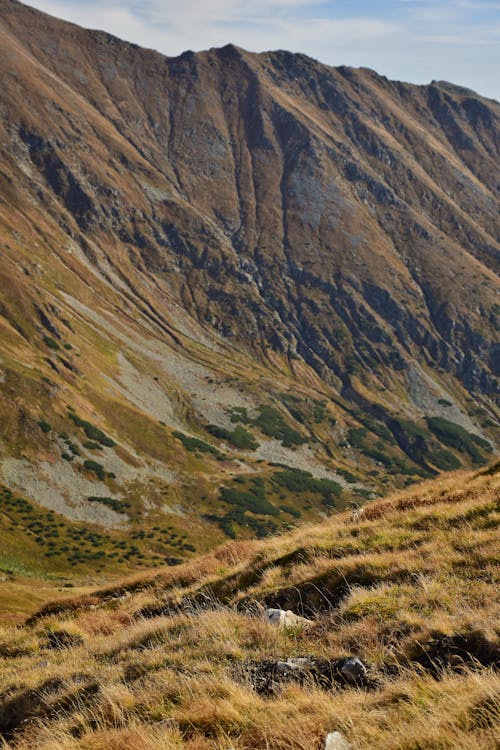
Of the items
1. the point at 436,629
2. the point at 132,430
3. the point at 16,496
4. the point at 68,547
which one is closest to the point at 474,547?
the point at 436,629

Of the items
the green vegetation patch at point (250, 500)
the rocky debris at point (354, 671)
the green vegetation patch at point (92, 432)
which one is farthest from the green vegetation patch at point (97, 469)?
the rocky debris at point (354, 671)

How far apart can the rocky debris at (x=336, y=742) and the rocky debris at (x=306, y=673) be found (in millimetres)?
1751

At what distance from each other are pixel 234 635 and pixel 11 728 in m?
4.23

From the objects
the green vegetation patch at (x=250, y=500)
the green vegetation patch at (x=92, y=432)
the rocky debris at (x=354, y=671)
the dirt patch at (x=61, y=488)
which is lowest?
the green vegetation patch at (x=250, y=500)

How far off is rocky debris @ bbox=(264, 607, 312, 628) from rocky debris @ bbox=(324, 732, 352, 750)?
197 inches

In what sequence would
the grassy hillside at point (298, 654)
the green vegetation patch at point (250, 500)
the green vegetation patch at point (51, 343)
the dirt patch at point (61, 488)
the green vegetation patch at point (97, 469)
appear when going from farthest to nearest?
the green vegetation patch at point (51, 343) → the green vegetation patch at point (250, 500) → the green vegetation patch at point (97, 469) → the dirt patch at point (61, 488) → the grassy hillside at point (298, 654)

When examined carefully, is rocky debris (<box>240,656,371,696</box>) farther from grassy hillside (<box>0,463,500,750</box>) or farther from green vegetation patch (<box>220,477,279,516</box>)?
green vegetation patch (<box>220,477,279,516</box>)

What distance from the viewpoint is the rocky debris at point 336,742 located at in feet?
21.7

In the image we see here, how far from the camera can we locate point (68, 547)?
123250mm

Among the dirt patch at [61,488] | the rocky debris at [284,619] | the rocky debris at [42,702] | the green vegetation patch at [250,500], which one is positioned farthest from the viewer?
the green vegetation patch at [250,500]

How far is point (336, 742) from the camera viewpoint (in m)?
6.70

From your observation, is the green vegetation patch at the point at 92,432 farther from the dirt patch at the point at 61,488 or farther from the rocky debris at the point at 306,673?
the rocky debris at the point at 306,673

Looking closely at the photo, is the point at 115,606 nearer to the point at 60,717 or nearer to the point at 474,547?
the point at 60,717

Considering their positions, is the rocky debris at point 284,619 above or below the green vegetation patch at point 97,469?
above
